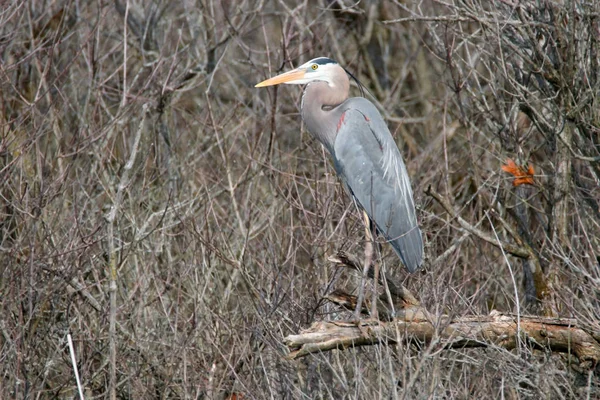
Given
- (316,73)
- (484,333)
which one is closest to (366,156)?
(316,73)

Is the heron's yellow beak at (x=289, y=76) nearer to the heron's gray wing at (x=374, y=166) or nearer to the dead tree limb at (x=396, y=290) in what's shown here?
the heron's gray wing at (x=374, y=166)

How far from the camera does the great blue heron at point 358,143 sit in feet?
18.5

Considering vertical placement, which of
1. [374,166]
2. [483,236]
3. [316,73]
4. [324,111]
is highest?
[316,73]

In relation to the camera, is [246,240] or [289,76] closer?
[246,240]

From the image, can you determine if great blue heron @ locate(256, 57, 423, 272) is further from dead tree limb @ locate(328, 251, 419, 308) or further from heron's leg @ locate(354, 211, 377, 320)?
dead tree limb @ locate(328, 251, 419, 308)

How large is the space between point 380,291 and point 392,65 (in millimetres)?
5404

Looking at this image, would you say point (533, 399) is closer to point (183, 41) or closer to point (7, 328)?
point (7, 328)

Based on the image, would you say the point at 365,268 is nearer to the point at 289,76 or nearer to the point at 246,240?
the point at 246,240

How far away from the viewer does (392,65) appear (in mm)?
10008

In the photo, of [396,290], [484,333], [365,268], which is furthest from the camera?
[365,268]

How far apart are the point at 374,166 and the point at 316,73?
0.73 metres

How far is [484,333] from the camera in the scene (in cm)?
431

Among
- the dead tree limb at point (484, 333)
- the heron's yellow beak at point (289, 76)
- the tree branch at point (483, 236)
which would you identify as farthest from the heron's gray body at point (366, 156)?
the dead tree limb at point (484, 333)

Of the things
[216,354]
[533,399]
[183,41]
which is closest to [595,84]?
[533,399]
